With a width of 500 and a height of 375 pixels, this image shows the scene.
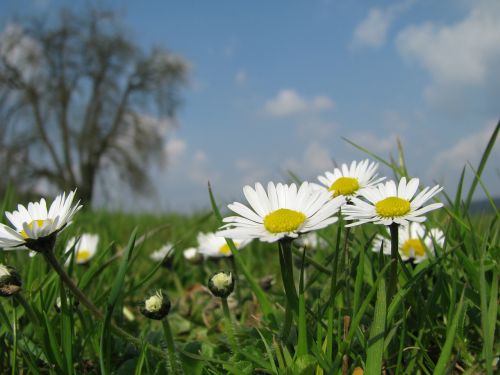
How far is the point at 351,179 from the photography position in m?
1.28

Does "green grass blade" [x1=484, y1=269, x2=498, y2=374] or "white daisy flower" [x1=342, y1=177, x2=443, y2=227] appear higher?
"white daisy flower" [x1=342, y1=177, x2=443, y2=227]

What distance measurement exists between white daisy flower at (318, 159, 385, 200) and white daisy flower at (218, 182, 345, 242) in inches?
7.3

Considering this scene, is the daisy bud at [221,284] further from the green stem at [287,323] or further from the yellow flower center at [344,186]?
the yellow flower center at [344,186]

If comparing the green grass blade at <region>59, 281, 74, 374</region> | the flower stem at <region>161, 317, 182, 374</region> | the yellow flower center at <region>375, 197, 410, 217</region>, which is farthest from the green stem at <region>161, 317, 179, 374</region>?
the yellow flower center at <region>375, 197, 410, 217</region>

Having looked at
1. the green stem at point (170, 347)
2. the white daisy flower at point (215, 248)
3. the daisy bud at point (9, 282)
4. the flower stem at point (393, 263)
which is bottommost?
the green stem at point (170, 347)

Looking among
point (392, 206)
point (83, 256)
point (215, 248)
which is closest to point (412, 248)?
point (392, 206)

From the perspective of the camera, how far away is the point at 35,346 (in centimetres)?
124

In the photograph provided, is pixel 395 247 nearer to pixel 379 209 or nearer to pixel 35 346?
pixel 379 209

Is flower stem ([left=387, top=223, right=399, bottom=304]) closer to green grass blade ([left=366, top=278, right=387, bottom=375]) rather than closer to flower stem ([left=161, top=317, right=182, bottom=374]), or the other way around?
green grass blade ([left=366, top=278, right=387, bottom=375])

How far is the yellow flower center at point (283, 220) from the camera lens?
3.04ft

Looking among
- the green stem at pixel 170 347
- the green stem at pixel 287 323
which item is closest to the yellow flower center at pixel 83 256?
the green stem at pixel 170 347

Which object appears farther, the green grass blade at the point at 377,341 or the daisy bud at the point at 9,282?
the daisy bud at the point at 9,282

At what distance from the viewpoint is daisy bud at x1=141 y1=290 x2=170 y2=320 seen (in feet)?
3.21

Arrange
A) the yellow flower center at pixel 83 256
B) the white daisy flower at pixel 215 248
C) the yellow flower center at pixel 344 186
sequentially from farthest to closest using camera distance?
the yellow flower center at pixel 83 256 < the white daisy flower at pixel 215 248 < the yellow flower center at pixel 344 186
